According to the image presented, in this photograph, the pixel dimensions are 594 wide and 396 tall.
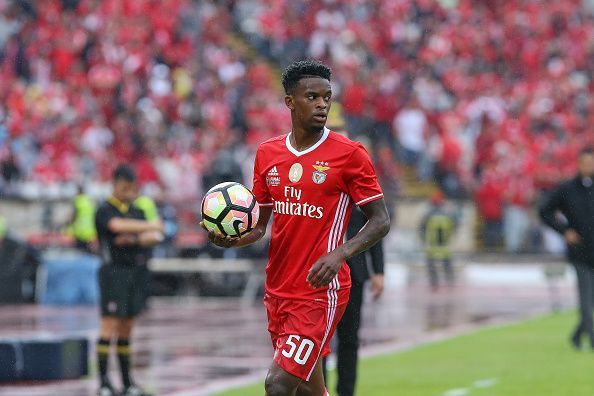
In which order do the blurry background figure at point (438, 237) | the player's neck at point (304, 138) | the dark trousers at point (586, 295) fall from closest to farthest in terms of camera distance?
the player's neck at point (304, 138)
the dark trousers at point (586, 295)
the blurry background figure at point (438, 237)

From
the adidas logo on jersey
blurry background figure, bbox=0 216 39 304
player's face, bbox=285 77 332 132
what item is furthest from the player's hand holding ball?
blurry background figure, bbox=0 216 39 304

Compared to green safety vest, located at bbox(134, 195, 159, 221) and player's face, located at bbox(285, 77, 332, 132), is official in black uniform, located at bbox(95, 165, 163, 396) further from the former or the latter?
player's face, located at bbox(285, 77, 332, 132)

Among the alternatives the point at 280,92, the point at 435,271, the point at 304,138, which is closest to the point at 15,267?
the point at 435,271

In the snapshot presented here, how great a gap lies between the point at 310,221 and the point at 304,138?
447mm

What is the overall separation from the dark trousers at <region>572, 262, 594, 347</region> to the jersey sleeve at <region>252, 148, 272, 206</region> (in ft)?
28.5

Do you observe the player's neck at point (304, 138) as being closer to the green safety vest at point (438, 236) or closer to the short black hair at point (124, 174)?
the short black hair at point (124, 174)

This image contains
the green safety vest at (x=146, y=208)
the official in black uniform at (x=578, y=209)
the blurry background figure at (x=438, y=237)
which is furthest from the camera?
the blurry background figure at (x=438, y=237)

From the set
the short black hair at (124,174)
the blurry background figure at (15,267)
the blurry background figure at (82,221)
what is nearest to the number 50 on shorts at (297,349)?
the short black hair at (124,174)

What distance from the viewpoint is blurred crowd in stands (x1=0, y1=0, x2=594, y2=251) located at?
30.9 metres

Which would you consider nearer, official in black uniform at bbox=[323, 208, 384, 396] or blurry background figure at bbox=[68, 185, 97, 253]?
official in black uniform at bbox=[323, 208, 384, 396]

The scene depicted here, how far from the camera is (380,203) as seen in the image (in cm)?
729

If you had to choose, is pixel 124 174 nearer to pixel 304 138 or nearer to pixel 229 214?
pixel 229 214

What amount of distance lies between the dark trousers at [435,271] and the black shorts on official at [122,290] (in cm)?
1831

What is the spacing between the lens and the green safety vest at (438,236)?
30891mm
